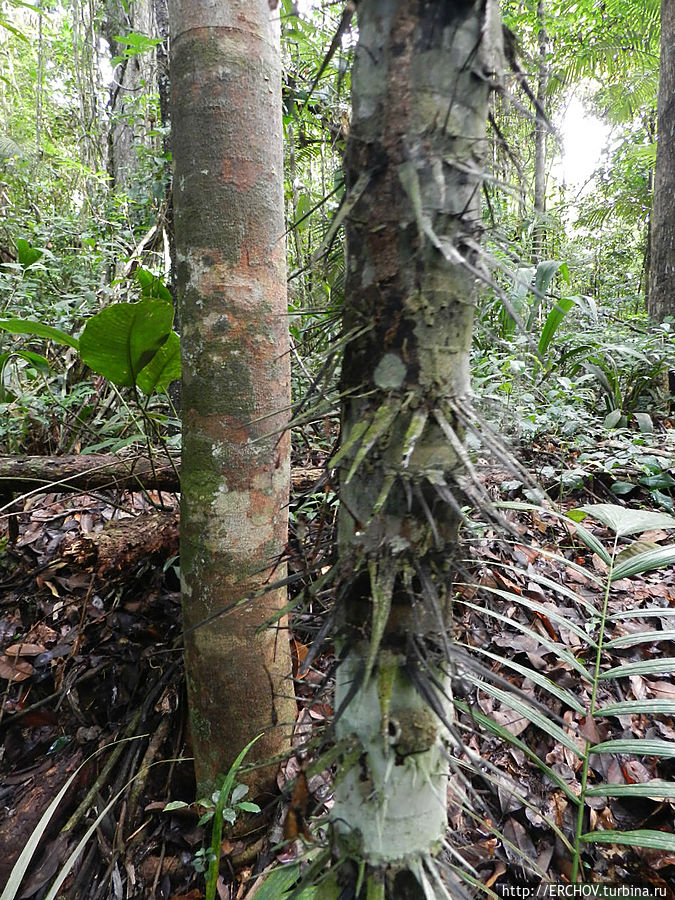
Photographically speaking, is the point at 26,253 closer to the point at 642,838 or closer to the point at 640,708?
the point at 640,708

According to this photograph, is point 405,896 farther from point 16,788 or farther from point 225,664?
point 16,788

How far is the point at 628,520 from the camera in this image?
143cm

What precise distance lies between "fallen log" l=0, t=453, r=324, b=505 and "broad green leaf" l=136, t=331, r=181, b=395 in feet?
0.82

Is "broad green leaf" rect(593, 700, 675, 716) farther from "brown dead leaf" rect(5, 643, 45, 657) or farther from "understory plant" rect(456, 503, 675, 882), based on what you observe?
"brown dead leaf" rect(5, 643, 45, 657)

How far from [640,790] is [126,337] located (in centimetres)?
159

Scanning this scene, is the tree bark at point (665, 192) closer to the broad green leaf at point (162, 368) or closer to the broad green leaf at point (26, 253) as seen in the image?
the broad green leaf at point (162, 368)

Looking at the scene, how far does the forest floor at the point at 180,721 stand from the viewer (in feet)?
4.14

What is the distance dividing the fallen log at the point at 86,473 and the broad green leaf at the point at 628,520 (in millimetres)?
836

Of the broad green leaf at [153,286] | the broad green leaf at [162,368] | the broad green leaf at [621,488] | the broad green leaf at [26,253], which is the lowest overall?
the broad green leaf at [621,488]

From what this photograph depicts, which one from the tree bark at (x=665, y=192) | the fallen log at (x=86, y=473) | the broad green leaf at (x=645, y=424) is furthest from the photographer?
the tree bark at (x=665, y=192)

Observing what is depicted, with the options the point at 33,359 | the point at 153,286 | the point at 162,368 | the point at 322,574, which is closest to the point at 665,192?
the point at 153,286

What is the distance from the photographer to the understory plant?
1035 mm

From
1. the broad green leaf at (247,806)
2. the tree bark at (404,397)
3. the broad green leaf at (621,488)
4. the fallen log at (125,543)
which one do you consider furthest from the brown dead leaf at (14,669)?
the broad green leaf at (621,488)

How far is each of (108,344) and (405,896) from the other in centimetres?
141
